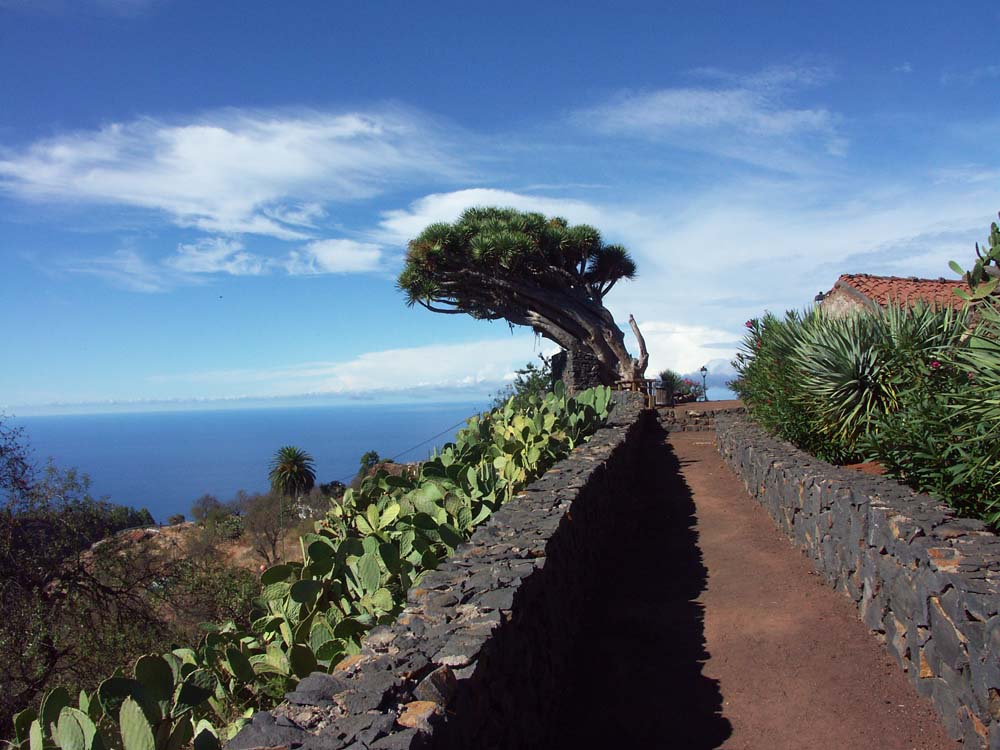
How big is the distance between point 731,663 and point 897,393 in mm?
4282

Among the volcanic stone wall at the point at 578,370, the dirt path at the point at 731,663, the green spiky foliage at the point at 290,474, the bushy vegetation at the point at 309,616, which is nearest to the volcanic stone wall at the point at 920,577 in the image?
the dirt path at the point at 731,663

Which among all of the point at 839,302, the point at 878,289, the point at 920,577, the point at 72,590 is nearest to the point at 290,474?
the point at 72,590

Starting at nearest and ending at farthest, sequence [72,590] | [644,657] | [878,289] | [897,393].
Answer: [644,657], [897,393], [72,590], [878,289]

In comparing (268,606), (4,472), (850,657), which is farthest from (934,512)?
(4,472)

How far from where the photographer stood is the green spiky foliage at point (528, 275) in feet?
84.8

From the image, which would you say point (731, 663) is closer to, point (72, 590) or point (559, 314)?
point (72, 590)

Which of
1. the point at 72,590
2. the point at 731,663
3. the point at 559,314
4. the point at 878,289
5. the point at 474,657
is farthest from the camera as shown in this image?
the point at 559,314

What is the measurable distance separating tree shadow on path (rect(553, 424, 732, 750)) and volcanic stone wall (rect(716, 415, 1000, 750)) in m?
1.16

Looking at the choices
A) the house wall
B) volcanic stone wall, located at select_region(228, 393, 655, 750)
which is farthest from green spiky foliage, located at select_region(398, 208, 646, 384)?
volcanic stone wall, located at select_region(228, 393, 655, 750)

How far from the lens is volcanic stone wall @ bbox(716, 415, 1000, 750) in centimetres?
368

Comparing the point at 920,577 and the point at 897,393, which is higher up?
the point at 897,393

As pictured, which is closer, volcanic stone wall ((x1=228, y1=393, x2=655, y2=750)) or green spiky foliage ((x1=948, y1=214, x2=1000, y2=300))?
volcanic stone wall ((x1=228, y1=393, x2=655, y2=750))

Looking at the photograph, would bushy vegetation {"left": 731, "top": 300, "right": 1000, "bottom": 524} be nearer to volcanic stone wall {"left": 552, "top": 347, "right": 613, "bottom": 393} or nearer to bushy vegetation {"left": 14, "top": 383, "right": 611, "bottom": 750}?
bushy vegetation {"left": 14, "top": 383, "right": 611, "bottom": 750}

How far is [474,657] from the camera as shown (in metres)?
2.90
